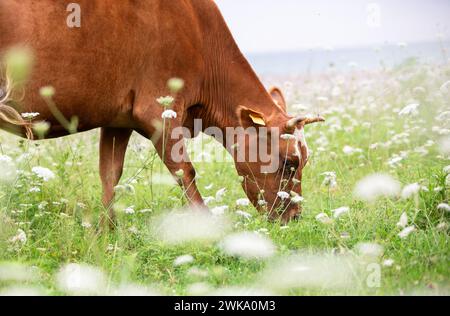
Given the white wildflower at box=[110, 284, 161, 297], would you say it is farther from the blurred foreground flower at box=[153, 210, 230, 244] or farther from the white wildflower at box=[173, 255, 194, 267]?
the blurred foreground flower at box=[153, 210, 230, 244]

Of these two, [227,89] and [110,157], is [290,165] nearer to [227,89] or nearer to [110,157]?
[227,89]

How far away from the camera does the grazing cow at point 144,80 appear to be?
4.71 metres

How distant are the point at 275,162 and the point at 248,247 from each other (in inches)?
55.9

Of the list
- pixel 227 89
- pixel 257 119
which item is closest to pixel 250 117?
pixel 257 119

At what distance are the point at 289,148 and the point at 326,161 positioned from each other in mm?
1725

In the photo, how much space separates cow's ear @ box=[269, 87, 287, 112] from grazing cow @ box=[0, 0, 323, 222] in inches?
2.4

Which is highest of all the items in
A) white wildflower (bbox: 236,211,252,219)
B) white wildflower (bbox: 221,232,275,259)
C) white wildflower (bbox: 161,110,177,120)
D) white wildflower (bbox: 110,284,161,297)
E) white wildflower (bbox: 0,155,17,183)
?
white wildflower (bbox: 161,110,177,120)

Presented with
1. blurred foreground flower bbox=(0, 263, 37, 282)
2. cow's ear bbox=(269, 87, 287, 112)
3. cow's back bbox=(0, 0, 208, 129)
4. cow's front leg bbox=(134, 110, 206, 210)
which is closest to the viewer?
blurred foreground flower bbox=(0, 263, 37, 282)

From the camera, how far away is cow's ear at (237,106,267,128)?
541 cm

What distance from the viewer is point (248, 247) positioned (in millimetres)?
4098

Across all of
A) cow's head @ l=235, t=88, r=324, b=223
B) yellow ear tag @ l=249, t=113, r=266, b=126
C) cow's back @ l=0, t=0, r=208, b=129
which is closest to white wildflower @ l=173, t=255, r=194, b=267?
cow's head @ l=235, t=88, r=324, b=223

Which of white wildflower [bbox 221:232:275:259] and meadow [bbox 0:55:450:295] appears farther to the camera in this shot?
white wildflower [bbox 221:232:275:259]
